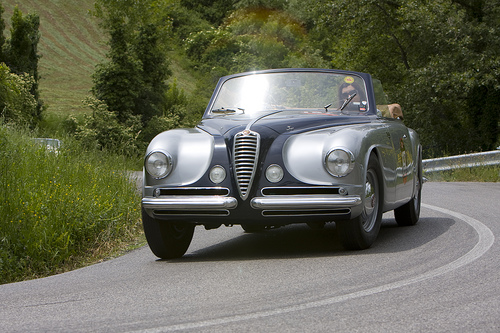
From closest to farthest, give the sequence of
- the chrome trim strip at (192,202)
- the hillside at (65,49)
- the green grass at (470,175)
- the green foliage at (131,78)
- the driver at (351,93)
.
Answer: the chrome trim strip at (192,202) < the driver at (351,93) < the green grass at (470,175) < the green foliage at (131,78) < the hillside at (65,49)

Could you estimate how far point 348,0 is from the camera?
88.3ft

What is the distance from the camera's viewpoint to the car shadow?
6.50 metres

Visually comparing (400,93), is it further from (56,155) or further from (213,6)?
(213,6)

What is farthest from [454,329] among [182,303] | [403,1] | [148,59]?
[148,59]

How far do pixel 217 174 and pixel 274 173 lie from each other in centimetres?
48

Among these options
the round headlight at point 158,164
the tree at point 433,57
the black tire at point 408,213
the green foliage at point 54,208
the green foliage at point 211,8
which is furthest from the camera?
the green foliage at point 211,8

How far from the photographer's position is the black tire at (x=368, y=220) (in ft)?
20.4

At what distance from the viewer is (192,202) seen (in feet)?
20.1

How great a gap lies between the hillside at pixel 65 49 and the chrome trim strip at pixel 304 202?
4464 centimetres

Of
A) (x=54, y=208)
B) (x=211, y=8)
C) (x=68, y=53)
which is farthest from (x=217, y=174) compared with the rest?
(x=211, y=8)

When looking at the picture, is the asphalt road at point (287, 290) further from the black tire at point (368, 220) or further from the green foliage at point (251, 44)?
the green foliage at point (251, 44)

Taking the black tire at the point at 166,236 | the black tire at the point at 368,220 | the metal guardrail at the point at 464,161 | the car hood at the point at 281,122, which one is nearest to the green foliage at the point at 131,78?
the metal guardrail at the point at 464,161

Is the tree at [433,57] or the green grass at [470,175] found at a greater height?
the tree at [433,57]

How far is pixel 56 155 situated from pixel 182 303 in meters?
6.80
